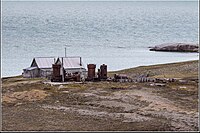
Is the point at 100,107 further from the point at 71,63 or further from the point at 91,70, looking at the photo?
the point at 71,63

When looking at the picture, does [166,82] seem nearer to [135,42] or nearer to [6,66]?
[6,66]

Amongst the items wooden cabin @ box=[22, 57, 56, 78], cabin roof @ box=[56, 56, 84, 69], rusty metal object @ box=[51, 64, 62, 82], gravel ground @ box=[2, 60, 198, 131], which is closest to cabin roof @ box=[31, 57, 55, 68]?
wooden cabin @ box=[22, 57, 56, 78]

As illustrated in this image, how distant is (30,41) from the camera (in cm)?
8138

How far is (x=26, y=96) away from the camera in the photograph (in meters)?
26.5

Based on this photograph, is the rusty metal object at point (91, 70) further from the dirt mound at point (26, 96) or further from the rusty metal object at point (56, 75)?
the dirt mound at point (26, 96)

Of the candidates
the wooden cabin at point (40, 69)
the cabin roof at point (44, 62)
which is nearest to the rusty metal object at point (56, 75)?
the wooden cabin at point (40, 69)

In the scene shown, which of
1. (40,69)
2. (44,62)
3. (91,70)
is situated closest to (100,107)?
(91,70)

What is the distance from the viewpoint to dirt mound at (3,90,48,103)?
2579cm

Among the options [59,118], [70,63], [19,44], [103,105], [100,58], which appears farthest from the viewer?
[19,44]

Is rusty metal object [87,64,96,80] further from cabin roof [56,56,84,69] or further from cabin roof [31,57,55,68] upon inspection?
cabin roof [31,57,55,68]

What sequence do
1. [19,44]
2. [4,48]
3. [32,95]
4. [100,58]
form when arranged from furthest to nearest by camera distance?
1. [19,44]
2. [4,48]
3. [100,58]
4. [32,95]

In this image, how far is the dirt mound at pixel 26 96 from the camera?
25786 millimetres

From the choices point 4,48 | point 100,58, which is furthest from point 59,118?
point 4,48

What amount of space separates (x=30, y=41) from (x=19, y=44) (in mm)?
Answer: 6055
